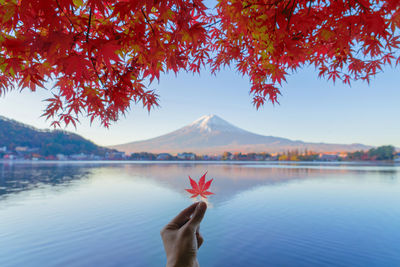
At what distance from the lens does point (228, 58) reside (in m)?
3.38

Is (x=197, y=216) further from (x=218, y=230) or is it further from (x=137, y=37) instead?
(x=218, y=230)

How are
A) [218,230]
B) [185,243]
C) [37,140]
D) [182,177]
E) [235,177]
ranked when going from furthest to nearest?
1. [37,140]
2. [182,177]
3. [235,177]
4. [218,230]
5. [185,243]

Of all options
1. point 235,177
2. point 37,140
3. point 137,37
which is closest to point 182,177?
point 235,177

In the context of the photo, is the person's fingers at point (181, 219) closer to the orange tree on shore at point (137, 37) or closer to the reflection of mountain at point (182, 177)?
the orange tree on shore at point (137, 37)

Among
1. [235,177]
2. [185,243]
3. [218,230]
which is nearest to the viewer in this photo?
[185,243]

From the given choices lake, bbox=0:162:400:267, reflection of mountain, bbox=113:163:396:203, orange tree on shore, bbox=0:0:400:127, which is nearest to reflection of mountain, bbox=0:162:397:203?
reflection of mountain, bbox=113:163:396:203

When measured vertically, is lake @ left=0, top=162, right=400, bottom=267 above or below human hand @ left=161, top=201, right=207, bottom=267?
below

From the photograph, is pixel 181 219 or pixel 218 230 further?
pixel 218 230

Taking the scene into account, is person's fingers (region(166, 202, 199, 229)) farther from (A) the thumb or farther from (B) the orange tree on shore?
(B) the orange tree on shore

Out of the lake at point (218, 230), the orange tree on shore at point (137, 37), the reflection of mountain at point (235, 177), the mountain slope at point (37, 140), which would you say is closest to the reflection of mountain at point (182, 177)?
the reflection of mountain at point (235, 177)

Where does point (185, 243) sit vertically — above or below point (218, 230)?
above

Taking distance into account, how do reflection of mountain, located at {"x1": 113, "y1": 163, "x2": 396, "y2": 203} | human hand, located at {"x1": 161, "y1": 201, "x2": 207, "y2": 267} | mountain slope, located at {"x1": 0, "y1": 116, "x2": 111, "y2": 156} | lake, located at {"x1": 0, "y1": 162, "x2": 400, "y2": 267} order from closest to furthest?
1. human hand, located at {"x1": 161, "y1": 201, "x2": 207, "y2": 267}
2. lake, located at {"x1": 0, "y1": 162, "x2": 400, "y2": 267}
3. reflection of mountain, located at {"x1": 113, "y1": 163, "x2": 396, "y2": 203}
4. mountain slope, located at {"x1": 0, "y1": 116, "x2": 111, "y2": 156}

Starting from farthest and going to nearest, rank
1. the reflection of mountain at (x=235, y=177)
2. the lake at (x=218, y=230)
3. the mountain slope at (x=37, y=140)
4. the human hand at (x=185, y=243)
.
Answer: the mountain slope at (x=37, y=140)
the reflection of mountain at (x=235, y=177)
the lake at (x=218, y=230)
the human hand at (x=185, y=243)

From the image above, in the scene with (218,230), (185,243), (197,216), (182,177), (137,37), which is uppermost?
(137,37)
